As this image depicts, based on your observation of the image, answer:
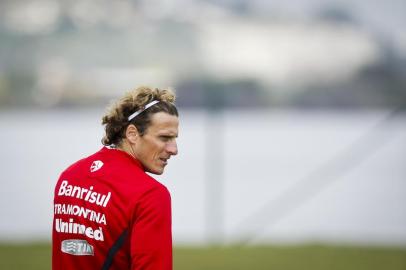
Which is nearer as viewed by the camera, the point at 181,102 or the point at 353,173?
the point at 353,173

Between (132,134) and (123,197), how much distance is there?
1.14 ft

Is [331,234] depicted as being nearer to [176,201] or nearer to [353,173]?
[353,173]

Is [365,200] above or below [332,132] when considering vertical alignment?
below

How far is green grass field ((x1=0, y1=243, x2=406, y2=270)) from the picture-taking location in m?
10.0

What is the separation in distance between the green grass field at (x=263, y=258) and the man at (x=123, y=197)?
6319 millimetres

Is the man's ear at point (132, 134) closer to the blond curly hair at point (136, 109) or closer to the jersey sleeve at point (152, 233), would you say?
the blond curly hair at point (136, 109)

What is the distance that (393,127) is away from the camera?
12867 mm

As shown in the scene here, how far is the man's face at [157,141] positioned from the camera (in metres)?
3.58

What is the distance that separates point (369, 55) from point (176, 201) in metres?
4.51

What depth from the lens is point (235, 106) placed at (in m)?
13.5

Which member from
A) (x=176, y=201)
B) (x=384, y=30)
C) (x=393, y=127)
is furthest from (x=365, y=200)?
(x=384, y=30)

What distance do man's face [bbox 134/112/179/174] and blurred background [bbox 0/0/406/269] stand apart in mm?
8366

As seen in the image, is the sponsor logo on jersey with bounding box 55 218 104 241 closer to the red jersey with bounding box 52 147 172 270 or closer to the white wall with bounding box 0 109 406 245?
the red jersey with bounding box 52 147 172 270

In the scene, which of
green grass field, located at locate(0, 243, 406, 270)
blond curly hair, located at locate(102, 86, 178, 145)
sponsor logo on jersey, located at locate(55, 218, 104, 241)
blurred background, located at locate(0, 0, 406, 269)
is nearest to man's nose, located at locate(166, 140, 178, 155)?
blond curly hair, located at locate(102, 86, 178, 145)
